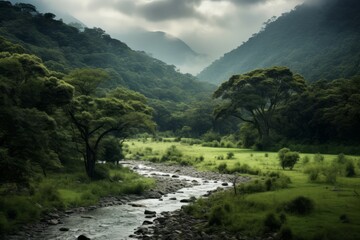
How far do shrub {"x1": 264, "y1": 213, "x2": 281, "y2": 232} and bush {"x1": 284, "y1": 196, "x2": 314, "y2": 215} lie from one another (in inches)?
86.8

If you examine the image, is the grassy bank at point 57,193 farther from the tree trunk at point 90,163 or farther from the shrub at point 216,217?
the shrub at point 216,217

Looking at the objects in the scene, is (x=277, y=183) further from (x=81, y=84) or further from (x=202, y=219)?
(x=81, y=84)

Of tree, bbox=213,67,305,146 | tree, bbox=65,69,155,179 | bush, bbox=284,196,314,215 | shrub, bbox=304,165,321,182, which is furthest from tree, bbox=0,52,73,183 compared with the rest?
tree, bbox=213,67,305,146

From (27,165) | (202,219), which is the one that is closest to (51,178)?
(27,165)

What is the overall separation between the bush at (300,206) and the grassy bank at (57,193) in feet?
54.0

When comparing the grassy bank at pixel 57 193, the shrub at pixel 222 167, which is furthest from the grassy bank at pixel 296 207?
the shrub at pixel 222 167

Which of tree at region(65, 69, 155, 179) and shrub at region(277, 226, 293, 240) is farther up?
tree at region(65, 69, 155, 179)

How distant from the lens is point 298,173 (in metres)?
39.2

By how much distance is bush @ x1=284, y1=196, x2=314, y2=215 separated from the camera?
832 inches

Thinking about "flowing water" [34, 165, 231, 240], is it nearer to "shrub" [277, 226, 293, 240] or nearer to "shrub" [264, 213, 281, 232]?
"shrub" [264, 213, 281, 232]

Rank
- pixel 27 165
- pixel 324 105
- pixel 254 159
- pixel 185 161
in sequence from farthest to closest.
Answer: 1. pixel 324 105
2. pixel 185 161
3. pixel 254 159
4. pixel 27 165

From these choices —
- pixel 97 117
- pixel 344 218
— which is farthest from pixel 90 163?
pixel 344 218

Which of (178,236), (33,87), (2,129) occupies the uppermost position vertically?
(33,87)

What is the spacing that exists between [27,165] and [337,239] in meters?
18.1
